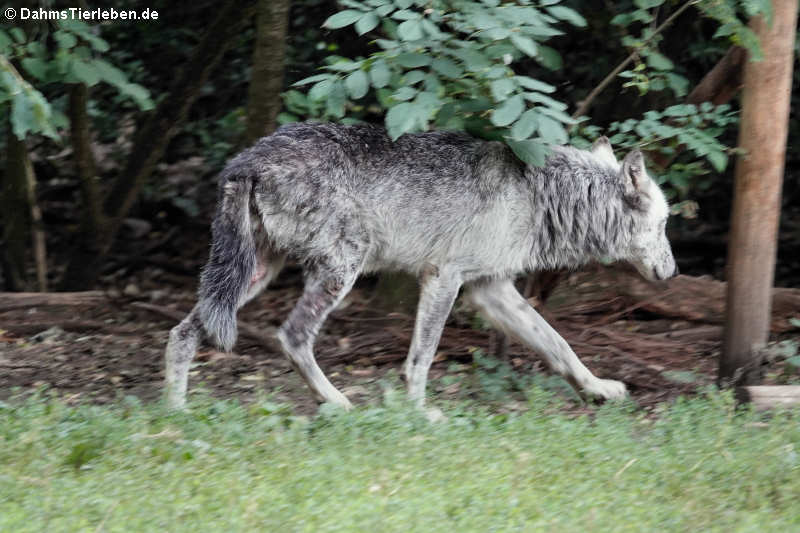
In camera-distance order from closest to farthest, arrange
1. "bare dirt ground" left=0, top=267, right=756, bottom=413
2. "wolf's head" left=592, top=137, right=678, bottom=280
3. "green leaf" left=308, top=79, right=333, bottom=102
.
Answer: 1. "green leaf" left=308, top=79, right=333, bottom=102
2. "wolf's head" left=592, top=137, right=678, bottom=280
3. "bare dirt ground" left=0, top=267, right=756, bottom=413

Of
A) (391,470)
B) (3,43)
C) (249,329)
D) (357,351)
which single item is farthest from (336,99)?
(249,329)

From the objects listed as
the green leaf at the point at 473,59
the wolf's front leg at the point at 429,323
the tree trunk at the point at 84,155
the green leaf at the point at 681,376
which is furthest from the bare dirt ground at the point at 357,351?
the green leaf at the point at 473,59

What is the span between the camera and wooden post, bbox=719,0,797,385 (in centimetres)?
632

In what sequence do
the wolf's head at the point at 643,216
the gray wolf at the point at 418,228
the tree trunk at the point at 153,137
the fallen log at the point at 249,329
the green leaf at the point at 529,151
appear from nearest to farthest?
the green leaf at the point at 529,151, the gray wolf at the point at 418,228, the wolf's head at the point at 643,216, the fallen log at the point at 249,329, the tree trunk at the point at 153,137

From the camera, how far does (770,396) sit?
5.92m

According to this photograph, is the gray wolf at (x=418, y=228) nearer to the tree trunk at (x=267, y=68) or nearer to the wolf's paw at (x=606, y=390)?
the wolf's paw at (x=606, y=390)

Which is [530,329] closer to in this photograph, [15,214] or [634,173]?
[634,173]

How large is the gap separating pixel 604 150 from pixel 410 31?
2.23 metres

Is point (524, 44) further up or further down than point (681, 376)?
further up

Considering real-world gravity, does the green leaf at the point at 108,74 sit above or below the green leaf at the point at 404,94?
above

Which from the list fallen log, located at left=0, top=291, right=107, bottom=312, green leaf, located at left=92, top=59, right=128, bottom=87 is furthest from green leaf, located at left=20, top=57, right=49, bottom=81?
fallen log, located at left=0, top=291, right=107, bottom=312

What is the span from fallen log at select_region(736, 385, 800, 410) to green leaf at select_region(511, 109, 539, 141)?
1.98 meters

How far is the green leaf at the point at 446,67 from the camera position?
5.73 m

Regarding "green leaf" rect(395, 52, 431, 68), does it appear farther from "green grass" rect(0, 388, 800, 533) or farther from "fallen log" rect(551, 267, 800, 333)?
"fallen log" rect(551, 267, 800, 333)
